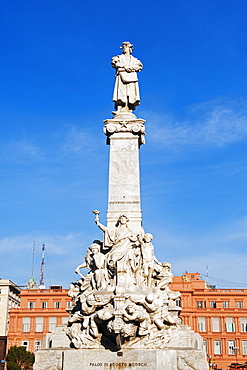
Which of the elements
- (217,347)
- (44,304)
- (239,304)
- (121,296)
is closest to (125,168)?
(121,296)

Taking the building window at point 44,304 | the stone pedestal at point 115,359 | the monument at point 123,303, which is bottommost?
the stone pedestal at point 115,359

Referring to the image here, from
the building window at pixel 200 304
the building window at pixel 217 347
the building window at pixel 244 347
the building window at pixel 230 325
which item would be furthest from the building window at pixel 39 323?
the building window at pixel 244 347

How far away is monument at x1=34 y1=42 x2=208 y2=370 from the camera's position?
14781mm

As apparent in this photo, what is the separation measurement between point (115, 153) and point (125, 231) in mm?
3908

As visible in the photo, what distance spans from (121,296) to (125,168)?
20.6 feet

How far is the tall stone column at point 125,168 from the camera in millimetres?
18953

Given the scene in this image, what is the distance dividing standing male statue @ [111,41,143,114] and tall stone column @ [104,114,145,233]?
0.72 metres

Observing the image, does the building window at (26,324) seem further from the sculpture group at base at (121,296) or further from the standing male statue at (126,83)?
the standing male statue at (126,83)

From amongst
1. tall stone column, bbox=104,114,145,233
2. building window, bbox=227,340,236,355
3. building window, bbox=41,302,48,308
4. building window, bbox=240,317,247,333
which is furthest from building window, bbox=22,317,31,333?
tall stone column, bbox=104,114,145,233

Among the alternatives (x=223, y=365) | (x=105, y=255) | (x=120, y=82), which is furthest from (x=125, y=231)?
(x=223, y=365)

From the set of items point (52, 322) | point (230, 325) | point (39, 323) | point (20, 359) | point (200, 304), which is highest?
point (200, 304)

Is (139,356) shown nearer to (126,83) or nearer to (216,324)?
(126,83)

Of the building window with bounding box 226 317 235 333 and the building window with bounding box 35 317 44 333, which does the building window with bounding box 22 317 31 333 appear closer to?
the building window with bounding box 35 317 44 333

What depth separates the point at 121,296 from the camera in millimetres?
15125
